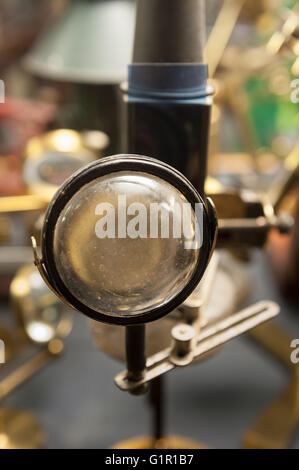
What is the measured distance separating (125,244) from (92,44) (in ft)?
2.27

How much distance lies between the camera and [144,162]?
1.26 ft

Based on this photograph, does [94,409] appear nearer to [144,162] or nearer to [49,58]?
[49,58]

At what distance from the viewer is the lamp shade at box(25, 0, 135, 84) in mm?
961

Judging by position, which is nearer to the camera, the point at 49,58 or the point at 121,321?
the point at 121,321

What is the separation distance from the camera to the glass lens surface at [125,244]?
393mm

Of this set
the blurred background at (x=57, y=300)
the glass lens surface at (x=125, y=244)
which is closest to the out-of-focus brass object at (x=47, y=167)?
the blurred background at (x=57, y=300)

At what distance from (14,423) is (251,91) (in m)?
1.41

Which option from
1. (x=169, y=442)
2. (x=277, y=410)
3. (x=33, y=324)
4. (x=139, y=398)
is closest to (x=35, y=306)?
(x=33, y=324)

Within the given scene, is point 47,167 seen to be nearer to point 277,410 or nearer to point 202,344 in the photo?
point 202,344

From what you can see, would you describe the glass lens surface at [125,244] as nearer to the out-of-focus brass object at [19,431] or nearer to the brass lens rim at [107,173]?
the brass lens rim at [107,173]

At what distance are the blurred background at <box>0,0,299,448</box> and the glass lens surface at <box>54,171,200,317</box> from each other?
0.81ft

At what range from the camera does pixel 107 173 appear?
384mm
